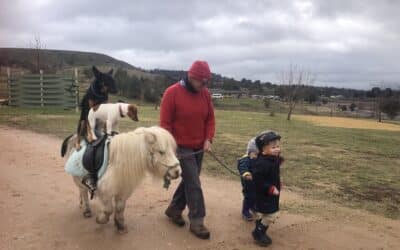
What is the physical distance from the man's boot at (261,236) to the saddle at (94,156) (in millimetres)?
2060

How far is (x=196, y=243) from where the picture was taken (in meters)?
5.01

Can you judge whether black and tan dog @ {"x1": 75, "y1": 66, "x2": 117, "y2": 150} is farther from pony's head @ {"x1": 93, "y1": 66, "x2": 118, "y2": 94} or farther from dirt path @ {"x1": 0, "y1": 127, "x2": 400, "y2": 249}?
dirt path @ {"x1": 0, "y1": 127, "x2": 400, "y2": 249}

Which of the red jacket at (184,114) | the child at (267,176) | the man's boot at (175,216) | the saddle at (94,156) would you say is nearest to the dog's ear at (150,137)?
the red jacket at (184,114)

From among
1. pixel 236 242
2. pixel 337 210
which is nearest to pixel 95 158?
pixel 236 242

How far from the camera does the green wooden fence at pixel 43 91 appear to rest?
84.9 ft

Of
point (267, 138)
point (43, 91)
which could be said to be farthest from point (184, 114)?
point (43, 91)

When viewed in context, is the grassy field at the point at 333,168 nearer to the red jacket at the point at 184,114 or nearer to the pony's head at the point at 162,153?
the red jacket at the point at 184,114

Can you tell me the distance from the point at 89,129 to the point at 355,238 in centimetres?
378

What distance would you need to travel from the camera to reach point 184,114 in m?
5.16

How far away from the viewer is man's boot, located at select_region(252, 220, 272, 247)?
5.04 meters

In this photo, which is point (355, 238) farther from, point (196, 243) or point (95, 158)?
point (95, 158)

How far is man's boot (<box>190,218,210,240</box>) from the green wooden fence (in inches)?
866

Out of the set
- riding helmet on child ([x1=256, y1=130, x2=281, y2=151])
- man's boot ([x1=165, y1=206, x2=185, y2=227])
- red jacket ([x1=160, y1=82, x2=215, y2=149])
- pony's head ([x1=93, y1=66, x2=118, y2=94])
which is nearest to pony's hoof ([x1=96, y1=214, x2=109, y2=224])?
man's boot ([x1=165, y1=206, x2=185, y2=227])

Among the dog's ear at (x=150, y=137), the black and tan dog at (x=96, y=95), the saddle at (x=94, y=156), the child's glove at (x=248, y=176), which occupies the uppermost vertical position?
the black and tan dog at (x=96, y=95)
